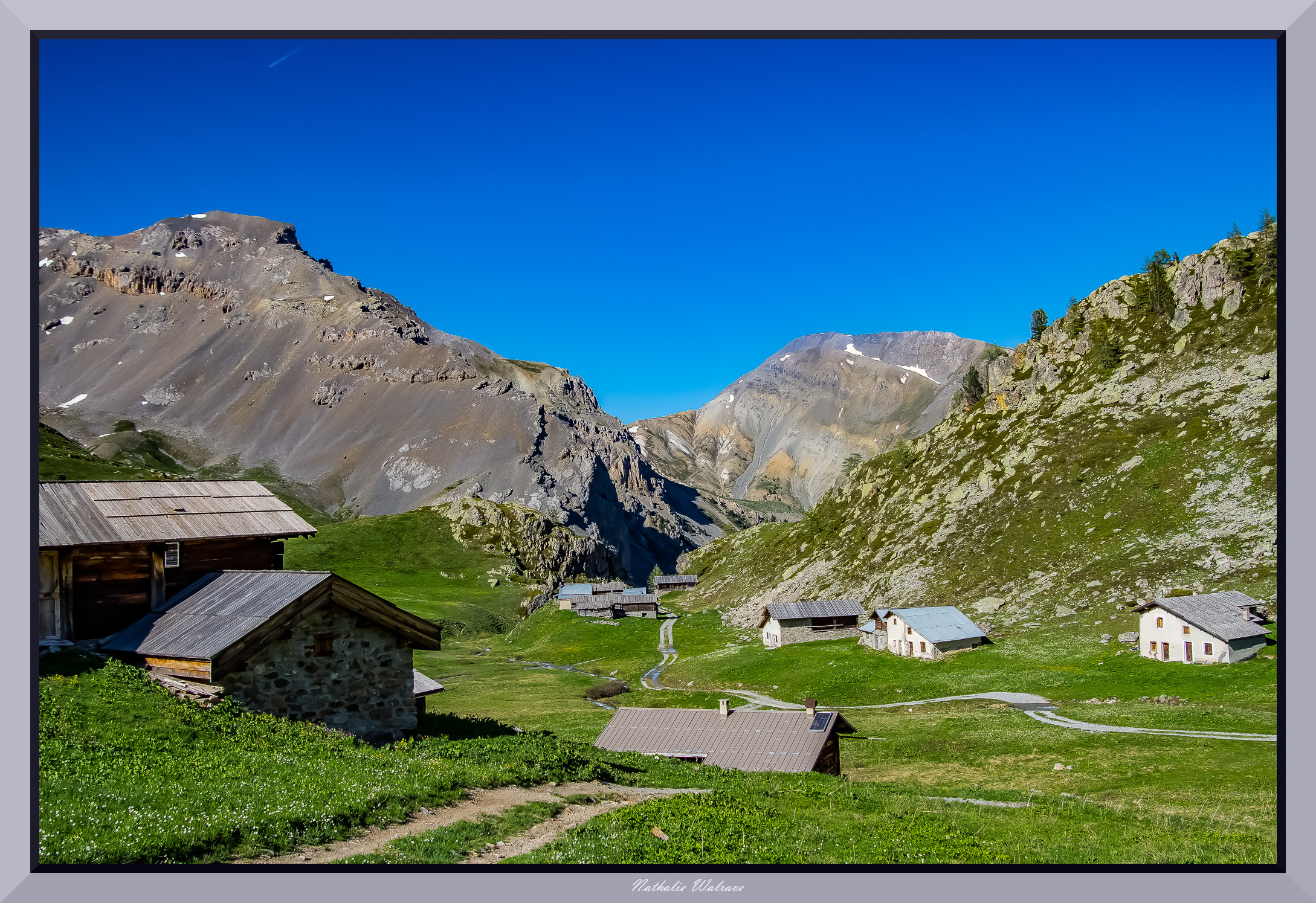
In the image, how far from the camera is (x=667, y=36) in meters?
15.5

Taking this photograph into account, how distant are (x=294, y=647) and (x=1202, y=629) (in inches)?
2488

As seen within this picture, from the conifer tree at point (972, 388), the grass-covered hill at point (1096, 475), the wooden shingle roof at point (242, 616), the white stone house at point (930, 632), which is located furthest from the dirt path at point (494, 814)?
the conifer tree at point (972, 388)

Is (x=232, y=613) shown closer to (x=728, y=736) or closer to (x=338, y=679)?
(x=338, y=679)

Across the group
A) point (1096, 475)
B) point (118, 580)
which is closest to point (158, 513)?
point (118, 580)

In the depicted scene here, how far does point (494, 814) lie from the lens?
16234 millimetres

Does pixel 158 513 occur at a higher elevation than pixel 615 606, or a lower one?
higher

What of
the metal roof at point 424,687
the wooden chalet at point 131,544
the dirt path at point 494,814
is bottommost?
the metal roof at point 424,687

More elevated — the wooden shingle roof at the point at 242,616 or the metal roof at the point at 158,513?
the metal roof at the point at 158,513

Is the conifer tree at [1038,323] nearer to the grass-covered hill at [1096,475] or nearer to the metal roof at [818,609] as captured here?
the grass-covered hill at [1096,475]

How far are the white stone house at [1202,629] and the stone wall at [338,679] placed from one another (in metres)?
60.1

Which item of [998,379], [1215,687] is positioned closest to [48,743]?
[1215,687]

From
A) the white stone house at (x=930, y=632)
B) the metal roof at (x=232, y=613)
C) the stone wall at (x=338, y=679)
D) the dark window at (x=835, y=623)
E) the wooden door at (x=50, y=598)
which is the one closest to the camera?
the metal roof at (x=232, y=613)

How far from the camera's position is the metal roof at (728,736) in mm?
33844
